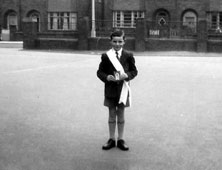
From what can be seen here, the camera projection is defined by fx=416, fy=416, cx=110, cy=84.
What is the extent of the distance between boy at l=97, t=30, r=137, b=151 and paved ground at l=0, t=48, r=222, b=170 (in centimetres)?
44

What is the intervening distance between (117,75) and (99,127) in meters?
1.89

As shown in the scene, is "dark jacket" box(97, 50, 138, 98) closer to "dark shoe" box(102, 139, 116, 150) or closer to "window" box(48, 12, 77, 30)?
"dark shoe" box(102, 139, 116, 150)

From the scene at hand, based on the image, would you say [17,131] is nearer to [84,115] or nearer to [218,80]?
[84,115]

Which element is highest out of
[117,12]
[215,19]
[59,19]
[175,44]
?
[117,12]

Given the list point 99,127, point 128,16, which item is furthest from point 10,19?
point 99,127

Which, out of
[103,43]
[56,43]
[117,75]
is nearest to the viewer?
[117,75]

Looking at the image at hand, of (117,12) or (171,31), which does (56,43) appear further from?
(117,12)

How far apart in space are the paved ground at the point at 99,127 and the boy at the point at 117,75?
44 centimetres

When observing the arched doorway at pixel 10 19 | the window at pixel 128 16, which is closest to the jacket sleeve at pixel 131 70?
the window at pixel 128 16

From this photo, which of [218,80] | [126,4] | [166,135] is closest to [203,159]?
[166,135]

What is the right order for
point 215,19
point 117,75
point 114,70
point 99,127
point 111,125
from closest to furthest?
1. point 117,75
2. point 114,70
3. point 111,125
4. point 99,127
5. point 215,19

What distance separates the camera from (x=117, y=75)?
523cm

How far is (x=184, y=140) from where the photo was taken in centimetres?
610

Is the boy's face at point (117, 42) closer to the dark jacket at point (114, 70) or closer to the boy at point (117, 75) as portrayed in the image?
the boy at point (117, 75)
